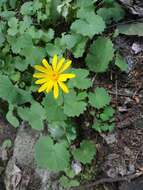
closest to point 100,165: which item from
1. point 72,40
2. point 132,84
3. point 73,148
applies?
point 73,148

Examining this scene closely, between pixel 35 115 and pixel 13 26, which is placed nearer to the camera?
pixel 35 115

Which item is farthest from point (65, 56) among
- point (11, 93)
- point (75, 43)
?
point (11, 93)

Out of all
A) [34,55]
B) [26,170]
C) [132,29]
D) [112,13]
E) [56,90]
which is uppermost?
[112,13]

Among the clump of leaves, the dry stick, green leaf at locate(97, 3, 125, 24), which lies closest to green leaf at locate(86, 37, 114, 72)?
the clump of leaves

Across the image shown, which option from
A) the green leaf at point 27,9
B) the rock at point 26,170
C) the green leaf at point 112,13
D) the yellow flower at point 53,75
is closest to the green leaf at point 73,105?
the yellow flower at point 53,75

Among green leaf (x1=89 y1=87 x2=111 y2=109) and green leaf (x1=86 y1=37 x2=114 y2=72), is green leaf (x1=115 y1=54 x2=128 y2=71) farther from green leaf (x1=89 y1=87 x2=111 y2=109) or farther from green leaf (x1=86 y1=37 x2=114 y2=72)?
green leaf (x1=89 y1=87 x2=111 y2=109)

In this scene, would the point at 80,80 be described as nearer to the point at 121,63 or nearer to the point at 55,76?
the point at 55,76
